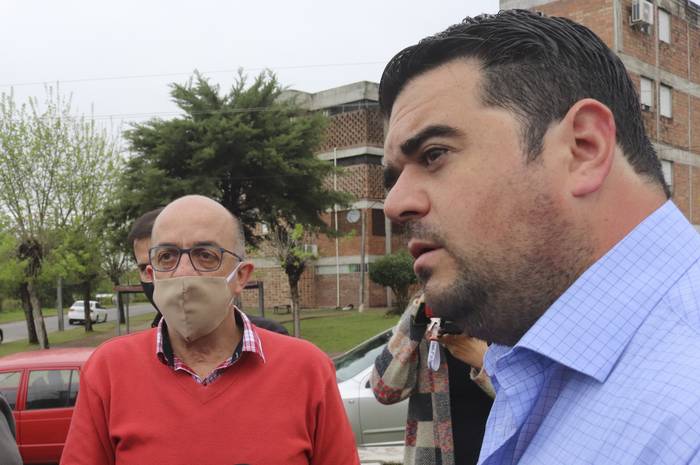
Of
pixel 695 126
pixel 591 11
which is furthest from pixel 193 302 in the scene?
pixel 695 126

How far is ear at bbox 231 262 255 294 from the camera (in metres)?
3.09

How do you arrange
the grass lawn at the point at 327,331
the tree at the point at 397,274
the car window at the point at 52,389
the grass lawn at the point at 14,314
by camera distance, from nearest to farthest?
the car window at the point at 52,389
the grass lawn at the point at 327,331
the tree at the point at 397,274
the grass lawn at the point at 14,314

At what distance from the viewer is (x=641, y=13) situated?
85.0 feet

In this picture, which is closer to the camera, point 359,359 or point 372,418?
point 372,418

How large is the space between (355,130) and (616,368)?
3626 centimetres

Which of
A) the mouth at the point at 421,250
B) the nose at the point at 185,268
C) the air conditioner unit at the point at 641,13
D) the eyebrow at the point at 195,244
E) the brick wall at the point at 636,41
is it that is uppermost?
the air conditioner unit at the point at 641,13

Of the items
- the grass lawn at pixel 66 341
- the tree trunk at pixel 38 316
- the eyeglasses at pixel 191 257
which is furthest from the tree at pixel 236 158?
the eyeglasses at pixel 191 257

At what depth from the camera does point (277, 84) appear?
90.4 ft

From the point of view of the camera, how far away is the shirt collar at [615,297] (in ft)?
3.56

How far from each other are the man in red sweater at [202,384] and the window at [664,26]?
95.5 ft

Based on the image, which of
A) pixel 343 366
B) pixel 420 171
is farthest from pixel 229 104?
pixel 420 171

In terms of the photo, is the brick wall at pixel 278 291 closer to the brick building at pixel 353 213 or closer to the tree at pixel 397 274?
the brick building at pixel 353 213

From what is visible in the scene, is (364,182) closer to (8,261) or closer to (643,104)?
(643,104)

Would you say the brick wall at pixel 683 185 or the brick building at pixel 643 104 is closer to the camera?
the brick building at pixel 643 104
